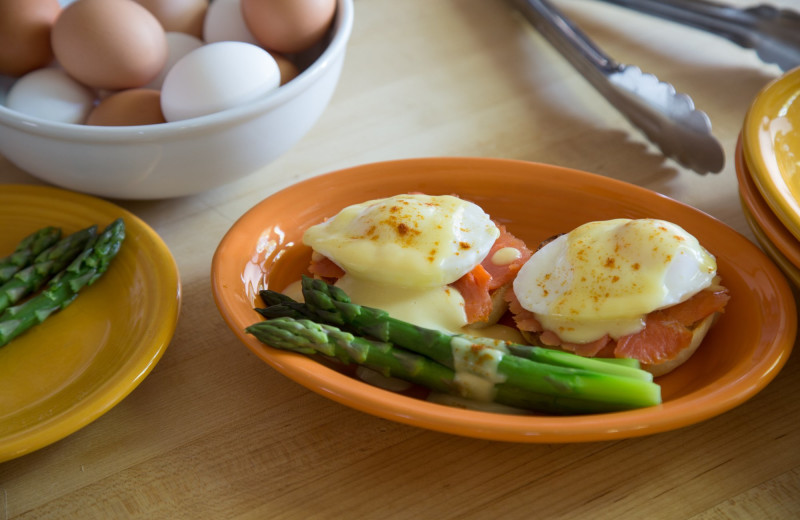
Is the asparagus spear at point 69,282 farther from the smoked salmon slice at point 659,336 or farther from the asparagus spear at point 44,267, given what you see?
the smoked salmon slice at point 659,336

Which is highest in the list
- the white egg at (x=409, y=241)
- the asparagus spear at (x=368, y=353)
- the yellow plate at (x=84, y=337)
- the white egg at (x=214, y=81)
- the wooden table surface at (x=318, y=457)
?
the white egg at (x=214, y=81)

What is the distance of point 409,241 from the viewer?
1623mm

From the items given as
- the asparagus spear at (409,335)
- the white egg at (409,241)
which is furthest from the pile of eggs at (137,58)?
the asparagus spear at (409,335)

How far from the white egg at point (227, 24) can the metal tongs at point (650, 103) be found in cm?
112

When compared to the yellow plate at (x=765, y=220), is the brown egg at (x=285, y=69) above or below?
above

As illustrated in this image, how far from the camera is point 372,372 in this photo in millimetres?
1589

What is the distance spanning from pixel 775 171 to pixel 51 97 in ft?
6.01

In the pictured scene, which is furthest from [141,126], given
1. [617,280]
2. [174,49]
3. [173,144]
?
[617,280]

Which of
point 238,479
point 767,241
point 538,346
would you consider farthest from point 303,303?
point 767,241

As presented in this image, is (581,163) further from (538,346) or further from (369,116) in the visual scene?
(538,346)

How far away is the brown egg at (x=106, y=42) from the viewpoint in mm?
2020

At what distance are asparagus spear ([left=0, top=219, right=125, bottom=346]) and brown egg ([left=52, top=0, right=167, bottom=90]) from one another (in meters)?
0.43

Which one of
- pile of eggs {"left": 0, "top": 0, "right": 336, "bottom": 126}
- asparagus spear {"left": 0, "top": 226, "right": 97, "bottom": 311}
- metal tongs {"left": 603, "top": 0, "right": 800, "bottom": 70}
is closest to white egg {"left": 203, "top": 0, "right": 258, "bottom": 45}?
pile of eggs {"left": 0, "top": 0, "right": 336, "bottom": 126}

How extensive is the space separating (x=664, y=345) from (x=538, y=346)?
0.82 ft
